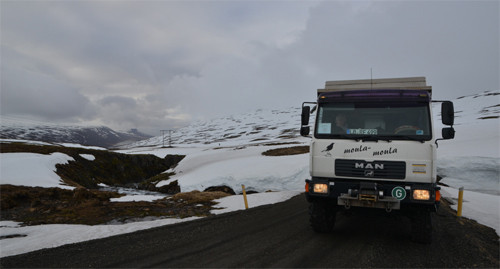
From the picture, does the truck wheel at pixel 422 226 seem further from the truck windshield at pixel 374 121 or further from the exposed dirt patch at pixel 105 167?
the exposed dirt patch at pixel 105 167

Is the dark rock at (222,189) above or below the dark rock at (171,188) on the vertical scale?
above

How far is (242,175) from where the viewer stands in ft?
77.3

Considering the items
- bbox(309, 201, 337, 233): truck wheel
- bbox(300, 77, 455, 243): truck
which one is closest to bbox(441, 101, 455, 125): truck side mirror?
bbox(300, 77, 455, 243): truck

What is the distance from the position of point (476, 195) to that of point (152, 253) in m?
16.8

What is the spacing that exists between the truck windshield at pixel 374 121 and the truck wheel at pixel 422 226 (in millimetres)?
1902

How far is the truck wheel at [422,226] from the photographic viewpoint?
246 inches

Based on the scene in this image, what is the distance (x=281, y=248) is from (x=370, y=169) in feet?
9.64

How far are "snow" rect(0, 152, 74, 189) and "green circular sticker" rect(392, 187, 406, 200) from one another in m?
20.2

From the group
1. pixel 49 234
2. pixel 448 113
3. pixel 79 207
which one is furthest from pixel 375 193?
pixel 79 207

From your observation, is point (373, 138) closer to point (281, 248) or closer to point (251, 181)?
point (281, 248)

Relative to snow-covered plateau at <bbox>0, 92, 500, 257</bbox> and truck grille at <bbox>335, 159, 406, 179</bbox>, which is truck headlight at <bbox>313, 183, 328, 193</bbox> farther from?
snow-covered plateau at <bbox>0, 92, 500, 257</bbox>

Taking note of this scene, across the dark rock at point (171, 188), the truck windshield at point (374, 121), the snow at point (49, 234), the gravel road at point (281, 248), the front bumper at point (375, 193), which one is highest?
the truck windshield at point (374, 121)

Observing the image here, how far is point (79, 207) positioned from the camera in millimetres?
12711

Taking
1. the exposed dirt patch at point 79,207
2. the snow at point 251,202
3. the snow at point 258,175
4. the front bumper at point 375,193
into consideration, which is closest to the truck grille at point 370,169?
the front bumper at point 375,193
